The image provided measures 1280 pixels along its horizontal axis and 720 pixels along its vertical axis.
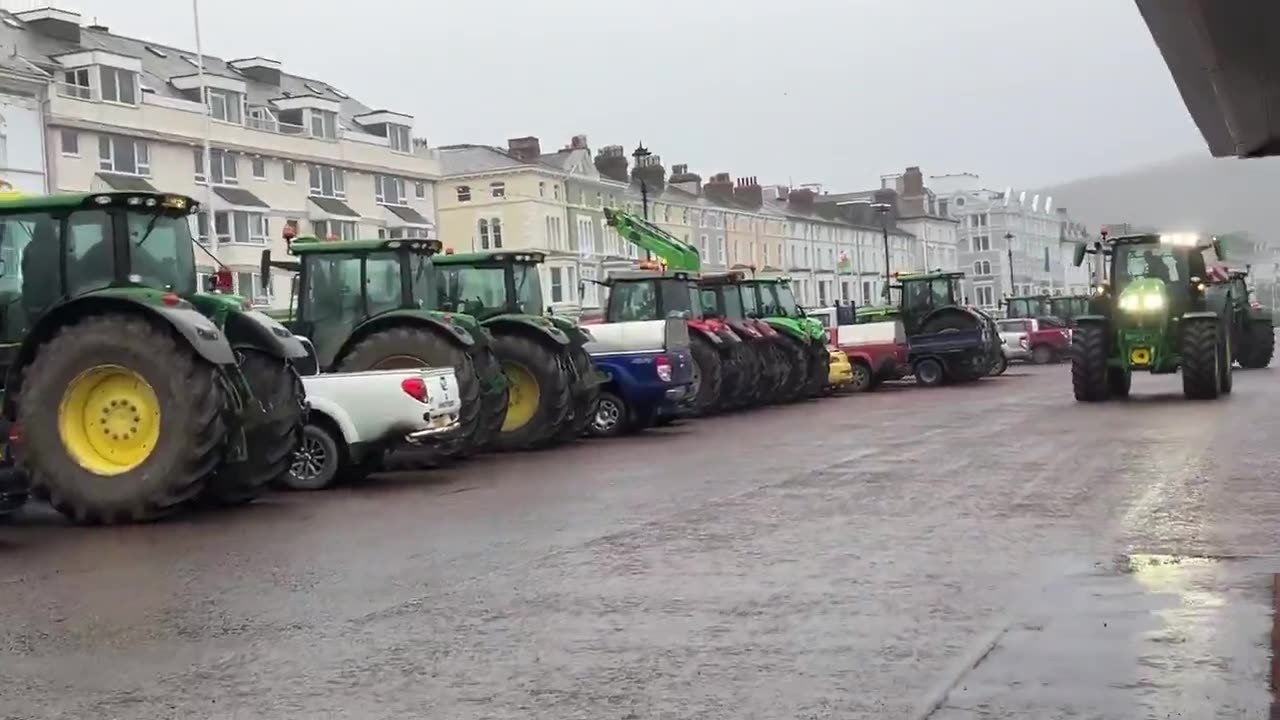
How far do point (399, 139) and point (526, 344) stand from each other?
48.8 metres

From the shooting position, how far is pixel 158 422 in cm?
1229

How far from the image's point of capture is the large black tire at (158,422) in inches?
475

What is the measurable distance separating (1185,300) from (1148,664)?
2038 centimetres

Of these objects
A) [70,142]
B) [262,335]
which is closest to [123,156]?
[70,142]

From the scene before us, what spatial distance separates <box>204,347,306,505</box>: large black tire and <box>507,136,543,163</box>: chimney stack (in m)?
58.8

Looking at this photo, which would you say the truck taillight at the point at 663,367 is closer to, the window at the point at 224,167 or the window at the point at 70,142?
the window at the point at 70,142

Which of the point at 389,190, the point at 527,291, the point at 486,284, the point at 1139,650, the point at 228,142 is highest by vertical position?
the point at 228,142

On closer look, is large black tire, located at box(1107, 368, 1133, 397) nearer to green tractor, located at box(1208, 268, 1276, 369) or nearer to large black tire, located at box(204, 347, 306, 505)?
green tractor, located at box(1208, 268, 1276, 369)

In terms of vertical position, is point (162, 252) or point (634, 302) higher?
point (162, 252)

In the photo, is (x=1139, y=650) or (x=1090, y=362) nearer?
(x=1139, y=650)

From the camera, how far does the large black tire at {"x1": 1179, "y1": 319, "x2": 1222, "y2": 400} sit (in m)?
23.3

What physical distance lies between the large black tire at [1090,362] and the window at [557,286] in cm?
4922

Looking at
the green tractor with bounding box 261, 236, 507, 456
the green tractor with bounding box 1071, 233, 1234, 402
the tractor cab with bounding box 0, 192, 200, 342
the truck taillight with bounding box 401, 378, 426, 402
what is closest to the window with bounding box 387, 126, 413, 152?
the green tractor with bounding box 1071, 233, 1234, 402

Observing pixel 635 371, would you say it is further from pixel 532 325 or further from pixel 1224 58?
pixel 1224 58
